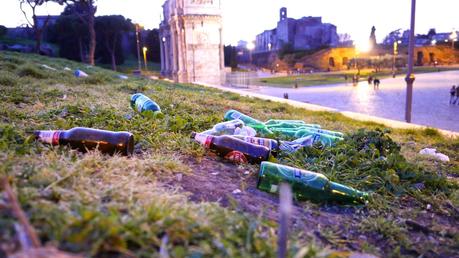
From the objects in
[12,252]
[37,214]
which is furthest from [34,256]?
[37,214]

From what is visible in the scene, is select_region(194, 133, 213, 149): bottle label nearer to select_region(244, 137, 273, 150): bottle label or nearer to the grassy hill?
the grassy hill

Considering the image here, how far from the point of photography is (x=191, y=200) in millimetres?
2346

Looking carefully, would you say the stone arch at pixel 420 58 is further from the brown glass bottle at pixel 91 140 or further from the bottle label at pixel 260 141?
the brown glass bottle at pixel 91 140

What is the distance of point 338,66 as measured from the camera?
87312 mm

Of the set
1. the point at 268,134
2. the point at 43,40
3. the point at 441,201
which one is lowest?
the point at 441,201

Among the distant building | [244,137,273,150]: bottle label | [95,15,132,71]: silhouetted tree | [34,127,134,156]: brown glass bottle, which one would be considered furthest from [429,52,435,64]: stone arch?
[34,127,134,156]: brown glass bottle

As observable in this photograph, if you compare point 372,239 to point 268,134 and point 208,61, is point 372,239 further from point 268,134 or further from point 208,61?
point 208,61

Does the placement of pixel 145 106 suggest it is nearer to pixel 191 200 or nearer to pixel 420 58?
pixel 191 200

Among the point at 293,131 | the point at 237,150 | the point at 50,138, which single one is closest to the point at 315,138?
the point at 293,131

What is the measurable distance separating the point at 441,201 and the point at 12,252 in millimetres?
3109

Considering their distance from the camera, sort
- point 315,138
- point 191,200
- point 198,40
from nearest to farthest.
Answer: point 191,200, point 315,138, point 198,40

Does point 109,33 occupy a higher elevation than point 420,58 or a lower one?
higher

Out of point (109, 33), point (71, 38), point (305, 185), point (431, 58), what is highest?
point (109, 33)

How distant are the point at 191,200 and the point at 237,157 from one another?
1.15 meters
